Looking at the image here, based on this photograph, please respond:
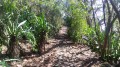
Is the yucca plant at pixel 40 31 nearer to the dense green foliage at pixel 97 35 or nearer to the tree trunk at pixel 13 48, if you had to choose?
the tree trunk at pixel 13 48

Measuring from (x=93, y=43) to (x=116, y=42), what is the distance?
1.35m

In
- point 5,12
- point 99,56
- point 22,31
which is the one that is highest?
point 5,12

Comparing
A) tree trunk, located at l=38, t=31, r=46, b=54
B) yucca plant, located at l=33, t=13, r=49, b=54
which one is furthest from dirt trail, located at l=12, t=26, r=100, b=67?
yucca plant, located at l=33, t=13, r=49, b=54

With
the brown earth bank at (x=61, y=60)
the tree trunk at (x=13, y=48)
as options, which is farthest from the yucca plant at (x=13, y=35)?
the brown earth bank at (x=61, y=60)

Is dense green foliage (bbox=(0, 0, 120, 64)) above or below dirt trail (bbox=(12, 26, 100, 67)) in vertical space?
above

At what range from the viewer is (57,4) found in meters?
16.8

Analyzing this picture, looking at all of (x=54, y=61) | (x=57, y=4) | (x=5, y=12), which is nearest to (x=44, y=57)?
(x=54, y=61)

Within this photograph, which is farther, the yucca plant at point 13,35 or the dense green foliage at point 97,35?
the dense green foliage at point 97,35

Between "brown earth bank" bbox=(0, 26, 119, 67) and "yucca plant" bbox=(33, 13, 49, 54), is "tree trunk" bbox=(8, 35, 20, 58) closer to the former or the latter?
"brown earth bank" bbox=(0, 26, 119, 67)

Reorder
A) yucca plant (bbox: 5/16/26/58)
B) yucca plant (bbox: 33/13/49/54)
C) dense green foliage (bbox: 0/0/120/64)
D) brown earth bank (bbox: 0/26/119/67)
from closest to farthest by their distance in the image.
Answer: yucca plant (bbox: 5/16/26/58), dense green foliage (bbox: 0/0/120/64), brown earth bank (bbox: 0/26/119/67), yucca plant (bbox: 33/13/49/54)

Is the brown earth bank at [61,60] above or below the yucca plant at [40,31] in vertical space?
below

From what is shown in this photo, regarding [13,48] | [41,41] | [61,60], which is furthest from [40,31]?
[13,48]

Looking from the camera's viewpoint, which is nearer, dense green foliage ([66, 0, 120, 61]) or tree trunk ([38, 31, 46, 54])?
dense green foliage ([66, 0, 120, 61])

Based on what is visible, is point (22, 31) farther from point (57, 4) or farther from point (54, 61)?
point (57, 4)
